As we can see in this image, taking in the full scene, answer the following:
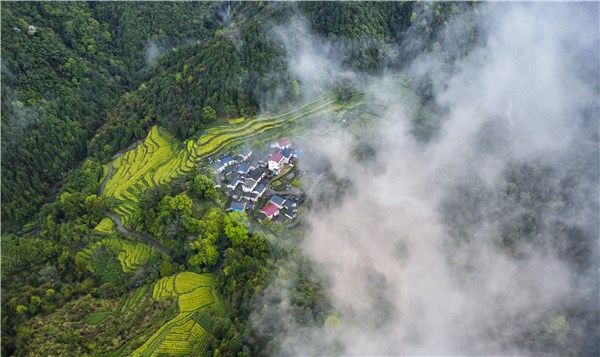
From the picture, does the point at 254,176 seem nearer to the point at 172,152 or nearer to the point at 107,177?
the point at 172,152

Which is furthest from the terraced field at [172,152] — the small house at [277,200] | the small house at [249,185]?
the small house at [277,200]

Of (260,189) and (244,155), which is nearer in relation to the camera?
(260,189)

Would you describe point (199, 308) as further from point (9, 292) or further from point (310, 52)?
point (310, 52)

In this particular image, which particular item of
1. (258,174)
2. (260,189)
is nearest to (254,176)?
(258,174)

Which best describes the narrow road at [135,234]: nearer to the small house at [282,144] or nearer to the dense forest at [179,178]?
the dense forest at [179,178]

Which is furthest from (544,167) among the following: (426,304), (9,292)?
A: (9,292)
